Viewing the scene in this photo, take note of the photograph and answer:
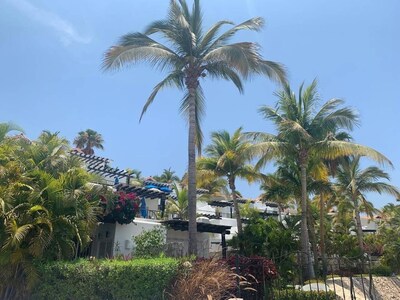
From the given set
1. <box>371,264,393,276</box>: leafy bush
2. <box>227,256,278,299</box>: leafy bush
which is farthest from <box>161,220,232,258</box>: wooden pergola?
<box>371,264,393,276</box>: leafy bush

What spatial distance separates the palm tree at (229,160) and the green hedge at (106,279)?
13.7 m

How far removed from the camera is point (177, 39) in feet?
53.5

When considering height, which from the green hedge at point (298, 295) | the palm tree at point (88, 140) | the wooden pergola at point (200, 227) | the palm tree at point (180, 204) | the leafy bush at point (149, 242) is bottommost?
the green hedge at point (298, 295)

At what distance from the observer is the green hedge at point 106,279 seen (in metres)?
9.81

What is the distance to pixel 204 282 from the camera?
929cm

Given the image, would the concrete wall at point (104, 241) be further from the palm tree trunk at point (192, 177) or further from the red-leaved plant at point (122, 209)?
the palm tree trunk at point (192, 177)

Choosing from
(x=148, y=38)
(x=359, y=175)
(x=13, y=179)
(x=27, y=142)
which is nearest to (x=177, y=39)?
(x=148, y=38)

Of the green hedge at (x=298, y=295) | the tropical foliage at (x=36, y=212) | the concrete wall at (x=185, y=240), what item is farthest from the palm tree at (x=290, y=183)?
the tropical foliage at (x=36, y=212)

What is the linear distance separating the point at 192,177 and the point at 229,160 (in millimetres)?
9727

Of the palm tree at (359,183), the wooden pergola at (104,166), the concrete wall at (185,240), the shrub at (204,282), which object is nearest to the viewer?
the shrub at (204,282)

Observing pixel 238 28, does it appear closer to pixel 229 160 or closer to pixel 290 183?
pixel 229 160

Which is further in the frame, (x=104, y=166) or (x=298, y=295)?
(x=104, y=166)

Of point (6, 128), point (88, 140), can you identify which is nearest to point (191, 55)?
point (6, 128)

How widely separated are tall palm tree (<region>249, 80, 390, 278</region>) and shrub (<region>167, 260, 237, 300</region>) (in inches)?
473
